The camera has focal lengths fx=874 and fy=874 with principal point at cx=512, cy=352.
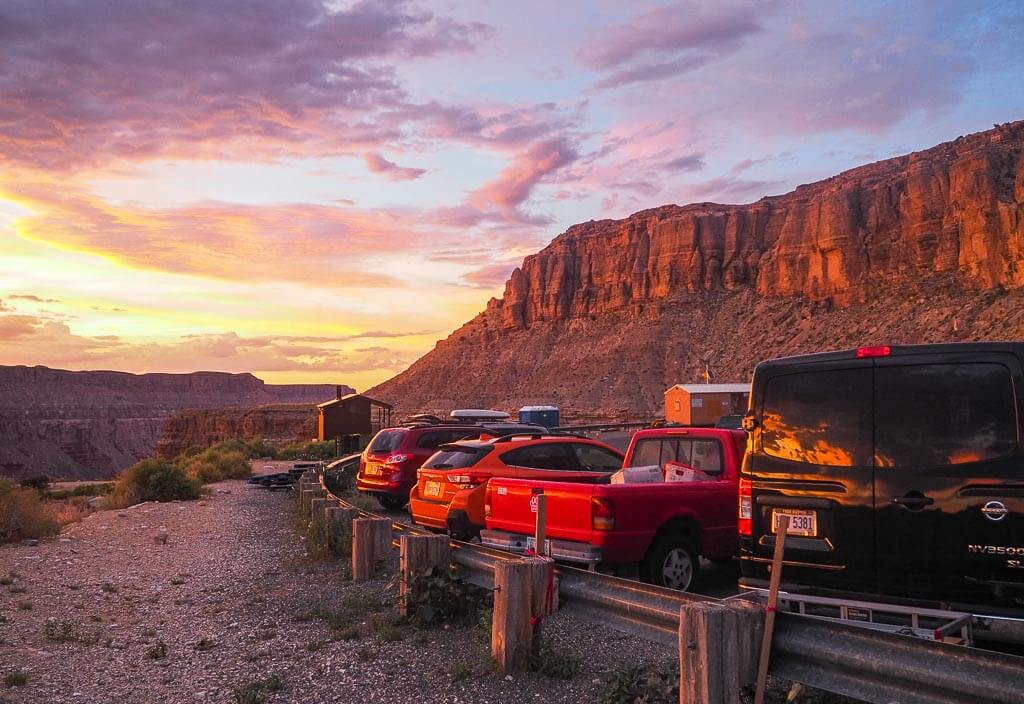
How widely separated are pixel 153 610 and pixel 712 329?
9624 centimetres

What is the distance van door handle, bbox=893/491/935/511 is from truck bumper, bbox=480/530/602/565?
3.26 metres

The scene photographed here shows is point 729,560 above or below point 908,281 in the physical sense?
below

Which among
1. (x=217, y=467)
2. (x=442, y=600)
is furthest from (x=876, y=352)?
(x=217, y=467)

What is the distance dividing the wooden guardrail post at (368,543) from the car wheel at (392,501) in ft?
20.1

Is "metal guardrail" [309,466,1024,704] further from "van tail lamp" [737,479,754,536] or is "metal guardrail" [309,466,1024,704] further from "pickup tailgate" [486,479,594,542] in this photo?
"pickup tailgate" [486,479,594,542]

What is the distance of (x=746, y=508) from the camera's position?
6.32 m

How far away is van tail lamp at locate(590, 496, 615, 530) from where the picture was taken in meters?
8.12

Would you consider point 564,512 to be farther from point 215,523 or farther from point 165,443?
point 165,443

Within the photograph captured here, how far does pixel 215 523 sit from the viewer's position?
17.4 metres

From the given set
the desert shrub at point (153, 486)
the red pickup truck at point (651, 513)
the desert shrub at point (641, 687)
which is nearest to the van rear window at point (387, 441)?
the red pickup truck at point (651, 513)

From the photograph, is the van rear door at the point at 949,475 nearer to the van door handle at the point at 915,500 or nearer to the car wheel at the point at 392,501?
the van door handle at the point at 915,500

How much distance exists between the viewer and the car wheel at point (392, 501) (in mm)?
16609

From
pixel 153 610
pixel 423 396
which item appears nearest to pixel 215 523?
pixel 153 610

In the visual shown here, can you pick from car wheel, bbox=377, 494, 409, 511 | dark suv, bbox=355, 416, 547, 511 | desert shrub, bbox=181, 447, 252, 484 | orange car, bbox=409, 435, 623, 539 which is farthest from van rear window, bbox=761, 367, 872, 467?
desert shrub, bbox=181, 447, 252, 484
